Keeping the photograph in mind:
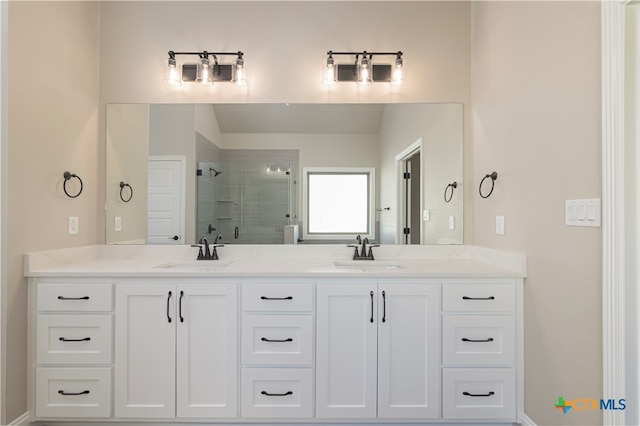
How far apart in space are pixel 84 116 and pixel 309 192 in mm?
1525

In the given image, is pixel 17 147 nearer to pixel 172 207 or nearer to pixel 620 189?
pixel 172 207

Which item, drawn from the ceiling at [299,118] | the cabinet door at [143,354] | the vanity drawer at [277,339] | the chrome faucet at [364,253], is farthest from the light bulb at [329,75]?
the cabinet door at [143,354]

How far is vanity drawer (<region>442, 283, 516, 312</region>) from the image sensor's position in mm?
1877

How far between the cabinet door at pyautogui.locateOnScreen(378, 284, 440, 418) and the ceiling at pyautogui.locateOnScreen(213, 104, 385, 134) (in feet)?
3.87

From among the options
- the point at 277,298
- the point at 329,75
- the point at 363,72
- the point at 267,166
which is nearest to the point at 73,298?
the point at 277,298

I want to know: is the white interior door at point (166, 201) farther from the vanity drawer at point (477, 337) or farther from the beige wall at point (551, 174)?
the beige wall at point (551, 174)

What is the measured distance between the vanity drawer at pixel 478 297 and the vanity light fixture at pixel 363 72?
1.42 metres

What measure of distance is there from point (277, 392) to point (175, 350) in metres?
0.57

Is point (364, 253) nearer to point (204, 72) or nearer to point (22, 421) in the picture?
point (204, 72)

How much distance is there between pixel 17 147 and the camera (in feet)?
5.91

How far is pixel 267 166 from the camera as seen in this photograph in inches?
98.3

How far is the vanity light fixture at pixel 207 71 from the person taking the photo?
240 centimetres

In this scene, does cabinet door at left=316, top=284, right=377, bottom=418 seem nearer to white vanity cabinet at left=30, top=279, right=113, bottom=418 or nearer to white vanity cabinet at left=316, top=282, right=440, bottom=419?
white vanity cabinet at left=316, top=282, right=440, bottom=419

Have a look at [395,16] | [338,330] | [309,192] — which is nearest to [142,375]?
[338,330]
